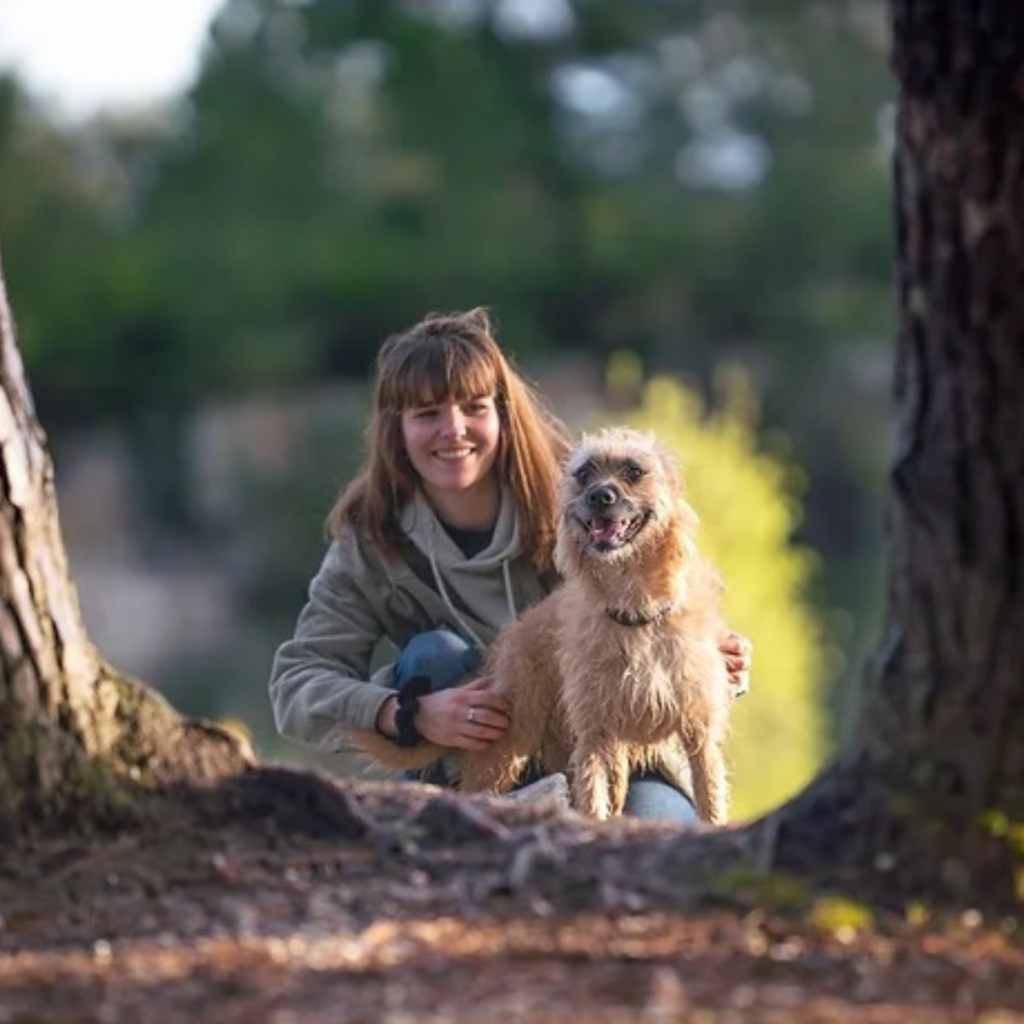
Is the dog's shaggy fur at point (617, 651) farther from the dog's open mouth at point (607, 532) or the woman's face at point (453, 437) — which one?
the woman's face at point (453, 437)

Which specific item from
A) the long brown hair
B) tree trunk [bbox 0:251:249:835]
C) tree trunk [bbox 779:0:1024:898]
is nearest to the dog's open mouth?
the long brown hair

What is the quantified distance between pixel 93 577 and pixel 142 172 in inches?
291

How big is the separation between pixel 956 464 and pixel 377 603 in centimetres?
277

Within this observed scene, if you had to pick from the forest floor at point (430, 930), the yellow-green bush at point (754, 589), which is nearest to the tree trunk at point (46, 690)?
the forest floor at point (430, 930)

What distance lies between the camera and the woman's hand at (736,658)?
6.90 m

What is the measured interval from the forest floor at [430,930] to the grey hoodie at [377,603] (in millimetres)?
1728

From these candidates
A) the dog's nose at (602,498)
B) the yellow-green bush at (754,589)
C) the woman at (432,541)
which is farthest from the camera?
the yellow-green bush at (754,589)

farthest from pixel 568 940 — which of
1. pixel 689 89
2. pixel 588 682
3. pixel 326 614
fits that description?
→ pixel 689 89

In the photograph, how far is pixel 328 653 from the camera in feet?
22.9

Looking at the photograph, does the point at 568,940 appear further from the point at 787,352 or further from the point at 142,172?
the point at 142,172

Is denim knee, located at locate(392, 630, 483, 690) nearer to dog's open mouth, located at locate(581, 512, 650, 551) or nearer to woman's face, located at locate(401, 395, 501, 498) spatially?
woman's face, located at locate(401, 395, 501, 498)

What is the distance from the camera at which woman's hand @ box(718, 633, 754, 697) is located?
272 inches

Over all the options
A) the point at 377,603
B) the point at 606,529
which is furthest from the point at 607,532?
the point at 377,603

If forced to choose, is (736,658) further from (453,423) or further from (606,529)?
(453,423)
